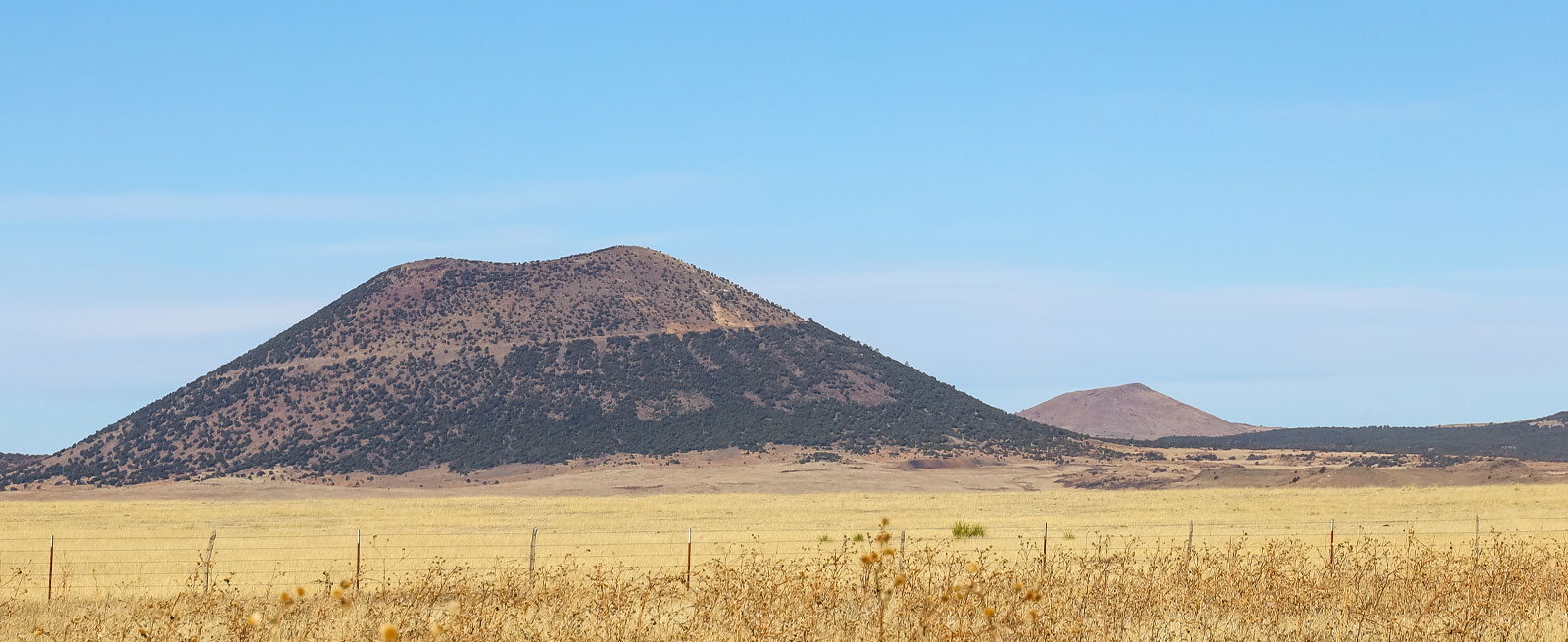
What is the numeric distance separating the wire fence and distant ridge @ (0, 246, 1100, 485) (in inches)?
2734

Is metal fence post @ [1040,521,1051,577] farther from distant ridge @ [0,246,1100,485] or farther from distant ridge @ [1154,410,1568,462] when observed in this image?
distant ridge @ [1154,410,1568,462]

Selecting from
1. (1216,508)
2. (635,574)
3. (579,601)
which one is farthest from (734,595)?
(1216,508)

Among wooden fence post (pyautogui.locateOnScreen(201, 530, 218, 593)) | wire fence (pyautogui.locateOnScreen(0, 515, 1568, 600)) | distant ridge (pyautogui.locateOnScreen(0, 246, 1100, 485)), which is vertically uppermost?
distant ridge (pyautogui.locateOnScreen(0, 246, 1100, 485))

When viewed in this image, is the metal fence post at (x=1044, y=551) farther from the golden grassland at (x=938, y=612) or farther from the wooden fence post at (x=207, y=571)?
the wooden fence post at (x=207, y=571)

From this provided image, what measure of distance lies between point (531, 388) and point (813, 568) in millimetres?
102383

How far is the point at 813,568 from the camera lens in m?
24.9

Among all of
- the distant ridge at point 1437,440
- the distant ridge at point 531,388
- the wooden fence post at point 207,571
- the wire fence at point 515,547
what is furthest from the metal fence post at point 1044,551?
the distant ridge at point 1437,440

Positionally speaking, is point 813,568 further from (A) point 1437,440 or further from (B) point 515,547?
(A) point 1437,440

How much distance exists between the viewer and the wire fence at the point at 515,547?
2564cm

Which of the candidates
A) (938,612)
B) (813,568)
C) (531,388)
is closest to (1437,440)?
(531,388)

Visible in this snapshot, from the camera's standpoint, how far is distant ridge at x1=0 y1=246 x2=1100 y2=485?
11275cm

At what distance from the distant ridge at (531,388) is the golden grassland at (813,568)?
137 ft

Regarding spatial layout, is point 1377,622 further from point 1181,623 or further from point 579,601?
point 579,601

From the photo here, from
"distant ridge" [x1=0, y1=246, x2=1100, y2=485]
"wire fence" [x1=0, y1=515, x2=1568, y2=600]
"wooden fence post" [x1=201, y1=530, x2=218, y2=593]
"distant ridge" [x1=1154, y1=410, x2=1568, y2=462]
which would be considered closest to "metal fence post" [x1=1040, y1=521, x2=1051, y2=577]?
"wire fence" [x1=0, y1=515, x2=1568, y2=600]
